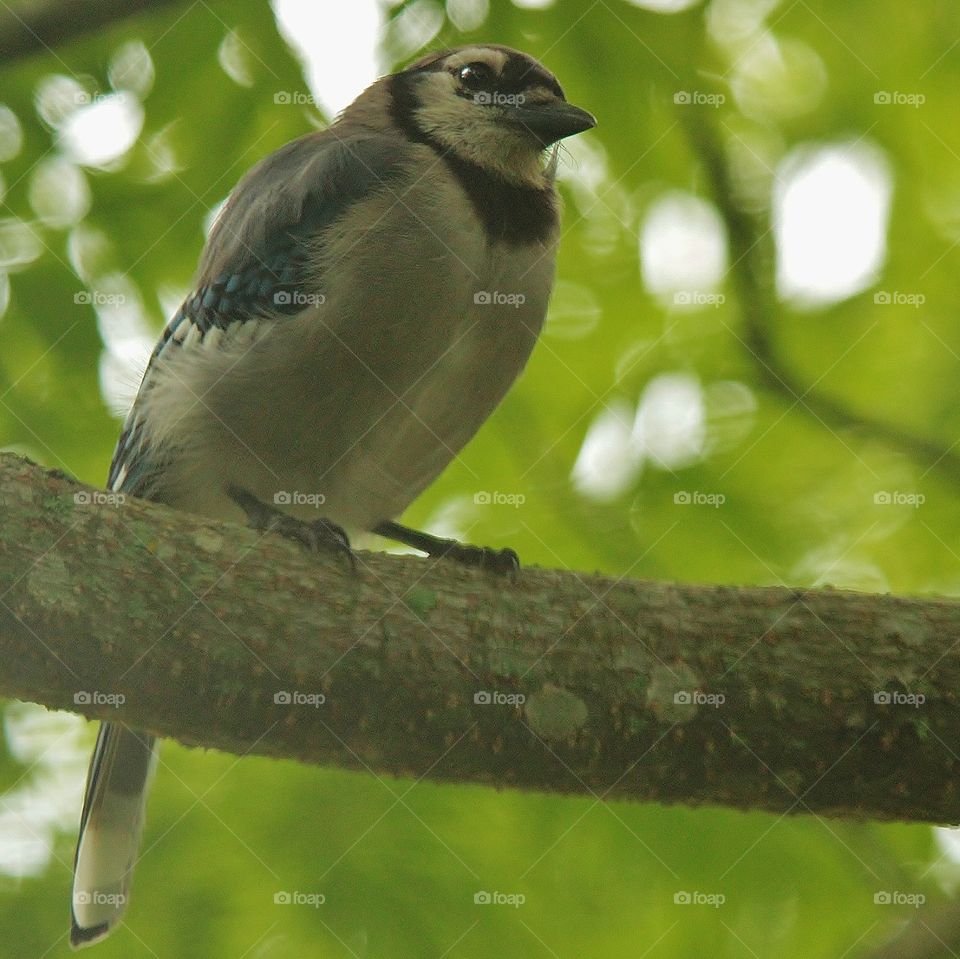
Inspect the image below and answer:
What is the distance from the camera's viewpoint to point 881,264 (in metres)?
4.50

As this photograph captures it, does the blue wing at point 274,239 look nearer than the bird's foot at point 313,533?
No

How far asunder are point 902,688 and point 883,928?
1.44m

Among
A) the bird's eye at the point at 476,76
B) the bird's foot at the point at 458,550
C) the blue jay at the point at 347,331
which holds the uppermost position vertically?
the bird's eye at the point at 476,76

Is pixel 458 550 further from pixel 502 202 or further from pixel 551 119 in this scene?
pixel 551 119

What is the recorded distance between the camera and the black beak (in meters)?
4.10

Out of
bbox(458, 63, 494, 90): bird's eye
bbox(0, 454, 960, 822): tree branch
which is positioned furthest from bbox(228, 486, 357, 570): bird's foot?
bbox(458, 63, 494, 90): bird's eye

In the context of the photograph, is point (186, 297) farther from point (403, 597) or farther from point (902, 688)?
point (902, 688)

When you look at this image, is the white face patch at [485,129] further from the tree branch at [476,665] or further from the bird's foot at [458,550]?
the tree branch at [476,665]

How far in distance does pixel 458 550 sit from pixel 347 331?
0.82 meters

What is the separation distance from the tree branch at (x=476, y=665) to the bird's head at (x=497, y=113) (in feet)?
5.92

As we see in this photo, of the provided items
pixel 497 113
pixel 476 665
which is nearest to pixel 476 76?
pixel 497 113

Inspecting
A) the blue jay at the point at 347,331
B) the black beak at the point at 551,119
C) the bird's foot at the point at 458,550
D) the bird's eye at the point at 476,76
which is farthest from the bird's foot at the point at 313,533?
the bird's eye at the point at 476,76

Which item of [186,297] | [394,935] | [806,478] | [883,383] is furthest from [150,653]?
[883,383]

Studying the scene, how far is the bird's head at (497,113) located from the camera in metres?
4.14
